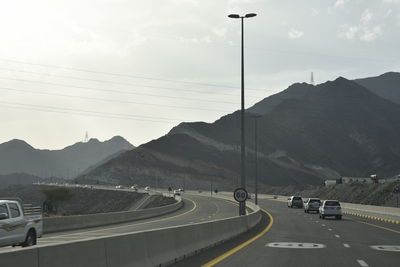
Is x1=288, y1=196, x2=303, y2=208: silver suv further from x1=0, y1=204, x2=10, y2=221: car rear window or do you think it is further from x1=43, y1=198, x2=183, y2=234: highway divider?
x1=0, y1=204, x2=10, y2=221: car rear window

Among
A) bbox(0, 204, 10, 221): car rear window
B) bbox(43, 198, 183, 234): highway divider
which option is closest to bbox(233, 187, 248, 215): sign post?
bbox(43, 198, 183, 234): highway divider

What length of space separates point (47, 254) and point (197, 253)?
9.90m

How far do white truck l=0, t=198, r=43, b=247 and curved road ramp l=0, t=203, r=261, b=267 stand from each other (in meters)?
5.40

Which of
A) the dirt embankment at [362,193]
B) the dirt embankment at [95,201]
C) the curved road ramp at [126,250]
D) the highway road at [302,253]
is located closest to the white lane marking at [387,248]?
the highway road at [302,253]

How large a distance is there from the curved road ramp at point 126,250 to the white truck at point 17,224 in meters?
5.40

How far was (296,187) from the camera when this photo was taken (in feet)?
503

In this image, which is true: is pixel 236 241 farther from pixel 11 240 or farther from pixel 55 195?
pixel 55 195

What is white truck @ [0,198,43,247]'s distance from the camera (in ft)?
57.6

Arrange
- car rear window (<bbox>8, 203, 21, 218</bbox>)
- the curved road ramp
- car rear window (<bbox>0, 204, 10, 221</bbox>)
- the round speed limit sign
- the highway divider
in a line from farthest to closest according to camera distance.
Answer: the highway divider < the round speed limit sign < car rear window (<bbox>8, 203, 21, 218</bbox>) < car rear window (<bbox>0, 204, 10, 221</bbox>) < the curved road ramp

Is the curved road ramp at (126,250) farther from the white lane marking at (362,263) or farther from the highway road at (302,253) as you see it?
the white lane marking at (362,263)

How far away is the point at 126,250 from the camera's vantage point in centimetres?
1101

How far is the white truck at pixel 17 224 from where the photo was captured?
691 inches

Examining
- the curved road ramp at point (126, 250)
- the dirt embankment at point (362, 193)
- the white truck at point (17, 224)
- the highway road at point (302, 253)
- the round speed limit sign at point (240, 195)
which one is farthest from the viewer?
the dirt embankment at point (362, 193)

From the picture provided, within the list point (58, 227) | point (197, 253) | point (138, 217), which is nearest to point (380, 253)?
point (197, 253)
